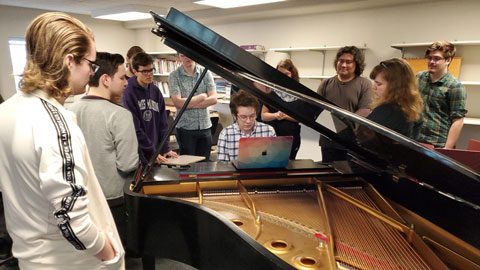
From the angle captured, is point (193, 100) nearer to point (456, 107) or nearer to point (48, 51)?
point (48, 51)

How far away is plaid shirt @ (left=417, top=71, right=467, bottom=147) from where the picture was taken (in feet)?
10.1

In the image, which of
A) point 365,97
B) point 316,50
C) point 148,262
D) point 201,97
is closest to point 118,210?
point 148,262

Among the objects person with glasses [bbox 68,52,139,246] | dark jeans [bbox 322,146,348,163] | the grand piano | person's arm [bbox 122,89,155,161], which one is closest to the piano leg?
the grand piano

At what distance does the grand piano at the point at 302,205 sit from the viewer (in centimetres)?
130

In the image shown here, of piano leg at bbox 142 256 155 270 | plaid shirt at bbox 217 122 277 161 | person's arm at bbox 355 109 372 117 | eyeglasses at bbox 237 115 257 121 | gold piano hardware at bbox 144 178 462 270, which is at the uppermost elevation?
person's arm at bbox 355 109 372 117

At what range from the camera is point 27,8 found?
5738 millimetres

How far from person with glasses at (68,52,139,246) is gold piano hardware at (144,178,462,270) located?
38 cm

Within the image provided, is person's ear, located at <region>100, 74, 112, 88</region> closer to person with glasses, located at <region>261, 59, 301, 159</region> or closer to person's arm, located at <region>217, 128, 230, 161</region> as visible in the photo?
person's arm, located at <region>217, 128, 230, 161</region>

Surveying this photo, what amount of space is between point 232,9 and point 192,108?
8.19 ft

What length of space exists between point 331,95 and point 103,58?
2153 mm

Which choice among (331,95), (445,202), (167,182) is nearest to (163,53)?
(331,95)

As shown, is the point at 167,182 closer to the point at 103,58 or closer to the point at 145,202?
the point at 145,202

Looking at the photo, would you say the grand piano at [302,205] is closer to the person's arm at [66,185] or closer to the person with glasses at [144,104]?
the person's arm at [66,185]

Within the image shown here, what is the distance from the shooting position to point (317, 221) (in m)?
1.73
